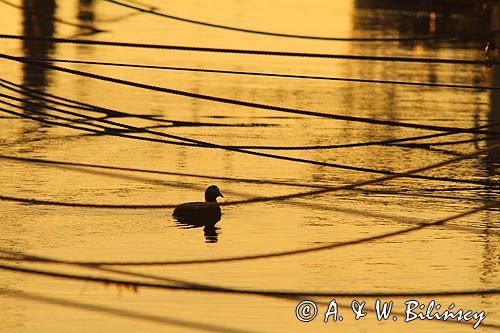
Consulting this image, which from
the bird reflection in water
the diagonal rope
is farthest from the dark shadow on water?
the diagonal rope

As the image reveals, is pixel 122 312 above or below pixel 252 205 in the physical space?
below

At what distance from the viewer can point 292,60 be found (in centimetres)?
3881

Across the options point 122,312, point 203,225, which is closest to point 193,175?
point 203,225

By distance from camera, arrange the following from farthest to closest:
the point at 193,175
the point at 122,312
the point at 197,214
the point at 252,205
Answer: the point at 193,175 → the point at 252,205 → the point at 197,214 → the point at 122,312

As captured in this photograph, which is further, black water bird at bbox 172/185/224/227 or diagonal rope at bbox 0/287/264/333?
black water bird at bbox 172/185/224/227

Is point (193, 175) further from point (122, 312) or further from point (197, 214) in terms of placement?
point (122, 312)

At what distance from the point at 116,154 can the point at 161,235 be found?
5821mm

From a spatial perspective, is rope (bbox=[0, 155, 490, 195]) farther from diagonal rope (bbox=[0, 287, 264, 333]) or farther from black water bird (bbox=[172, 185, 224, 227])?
diagonal rope (bbox=[0, 287, 264, 333])

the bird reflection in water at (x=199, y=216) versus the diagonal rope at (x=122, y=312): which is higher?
the bird reflection in water at (x=199, y=216)

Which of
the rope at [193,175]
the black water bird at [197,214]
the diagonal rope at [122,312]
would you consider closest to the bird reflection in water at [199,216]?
the black water bird at [197,214]

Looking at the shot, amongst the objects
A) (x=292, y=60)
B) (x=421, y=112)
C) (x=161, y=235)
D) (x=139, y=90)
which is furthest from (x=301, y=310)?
(x=292, y=60)

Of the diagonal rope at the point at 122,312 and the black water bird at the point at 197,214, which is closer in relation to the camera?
the diagonal rope at the point at 122,312

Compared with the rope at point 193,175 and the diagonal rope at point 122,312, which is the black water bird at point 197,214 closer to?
the rope at point 193,175

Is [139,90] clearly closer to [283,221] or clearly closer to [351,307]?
[283,221]
